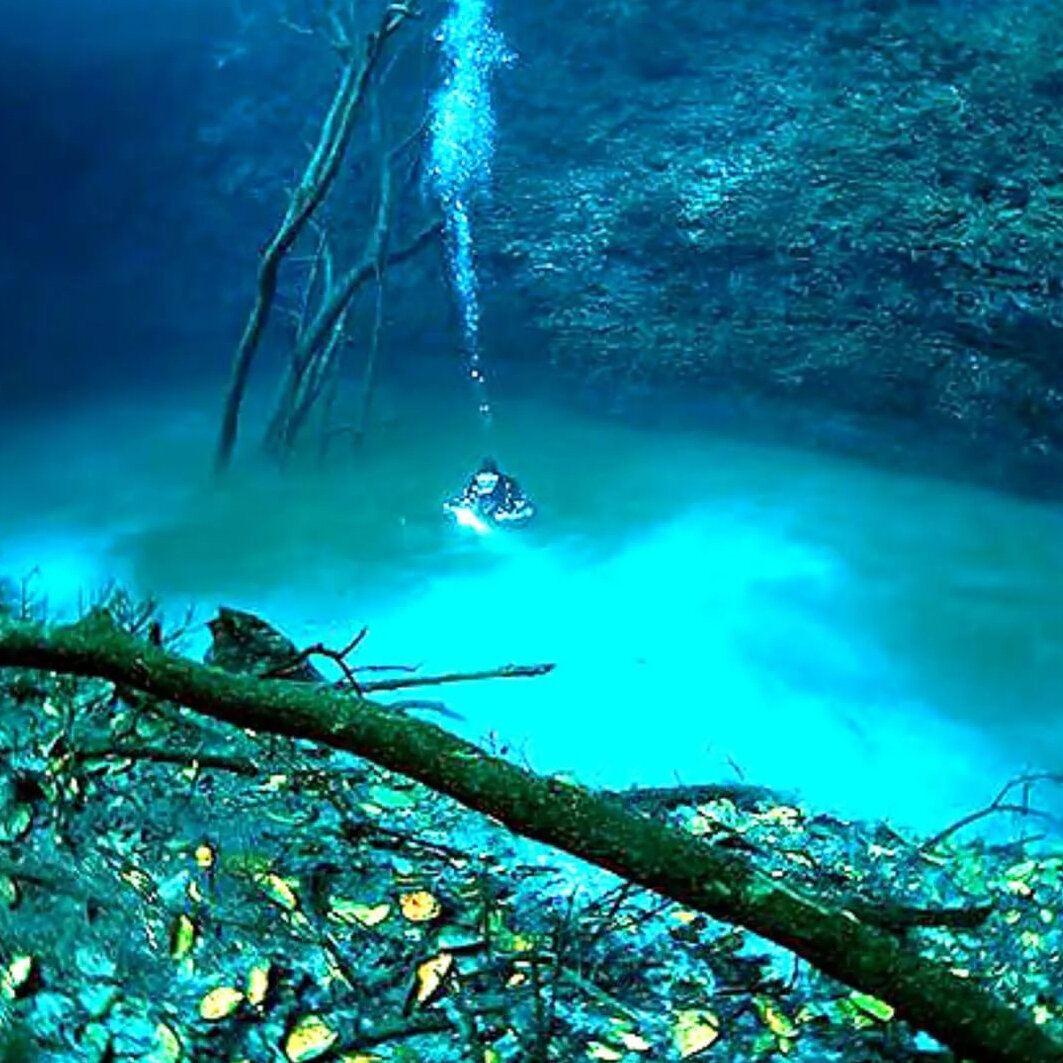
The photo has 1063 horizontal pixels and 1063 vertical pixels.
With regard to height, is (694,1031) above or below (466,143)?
below

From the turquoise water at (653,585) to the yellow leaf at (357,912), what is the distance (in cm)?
273

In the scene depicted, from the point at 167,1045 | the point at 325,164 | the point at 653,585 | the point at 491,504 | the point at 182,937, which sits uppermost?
the point at 325,164

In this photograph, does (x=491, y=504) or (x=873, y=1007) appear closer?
(x=873, y=1007)

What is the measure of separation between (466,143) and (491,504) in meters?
6.30

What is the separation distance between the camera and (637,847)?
1454mm

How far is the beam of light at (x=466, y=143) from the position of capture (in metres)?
13.6

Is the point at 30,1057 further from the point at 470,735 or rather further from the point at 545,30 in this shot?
the point at 545,30

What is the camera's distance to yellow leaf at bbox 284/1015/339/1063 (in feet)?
6.30

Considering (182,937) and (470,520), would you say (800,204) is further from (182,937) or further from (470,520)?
(182,937)

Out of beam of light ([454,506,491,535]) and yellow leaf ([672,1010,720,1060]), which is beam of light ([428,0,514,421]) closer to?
beam of light ([454,506,491,535])

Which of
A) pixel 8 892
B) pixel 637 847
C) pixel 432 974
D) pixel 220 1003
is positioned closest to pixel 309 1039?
pixel 220 1003

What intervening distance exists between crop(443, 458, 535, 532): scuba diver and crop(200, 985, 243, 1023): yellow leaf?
714 centimetres

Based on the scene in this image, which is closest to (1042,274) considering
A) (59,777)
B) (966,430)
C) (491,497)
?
(966,430)

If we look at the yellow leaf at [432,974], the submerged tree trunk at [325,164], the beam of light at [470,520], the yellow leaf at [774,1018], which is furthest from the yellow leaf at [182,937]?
the submerged tree trunk at [325,164]
